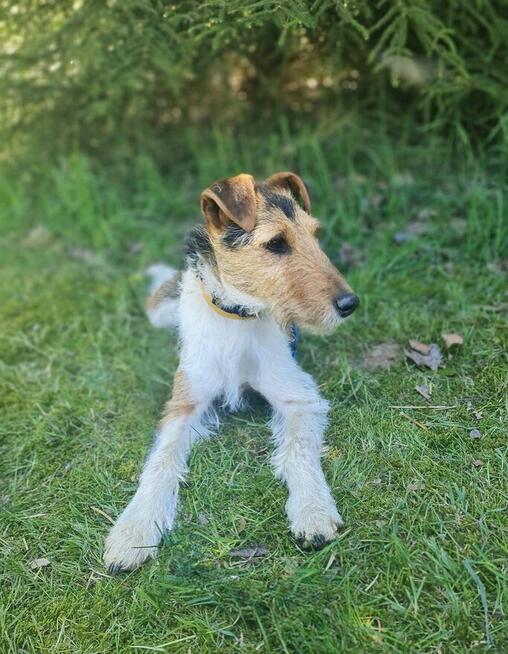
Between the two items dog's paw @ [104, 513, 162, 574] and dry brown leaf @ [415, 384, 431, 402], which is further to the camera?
dry brown leaf @ [415, 384, 431, 402]

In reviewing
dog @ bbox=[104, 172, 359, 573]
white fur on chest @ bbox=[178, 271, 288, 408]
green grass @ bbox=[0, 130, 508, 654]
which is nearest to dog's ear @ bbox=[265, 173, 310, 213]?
dog @ bbox=[104, 172, 359, 573]

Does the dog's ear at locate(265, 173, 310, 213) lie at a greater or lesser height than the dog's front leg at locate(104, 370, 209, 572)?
greater

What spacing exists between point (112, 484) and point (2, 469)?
0.75m

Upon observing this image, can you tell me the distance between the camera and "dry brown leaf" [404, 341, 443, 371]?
3.87 meters

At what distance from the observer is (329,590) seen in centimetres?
262

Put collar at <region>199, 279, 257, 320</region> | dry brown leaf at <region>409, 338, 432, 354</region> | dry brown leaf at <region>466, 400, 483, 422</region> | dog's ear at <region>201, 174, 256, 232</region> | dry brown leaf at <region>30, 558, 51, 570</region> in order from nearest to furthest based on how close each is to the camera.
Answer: dry brown leaf at <region>30, 558, 51, 570</region> → dog's ear at <region>201, 174, 256, 232</region> → dry brown leaf at <region>466, 400, 483, 422</region> → collar at <region>199, 279, 257, 320</region> → dry brown leaf at <region>409, 338, 432, 354</region>

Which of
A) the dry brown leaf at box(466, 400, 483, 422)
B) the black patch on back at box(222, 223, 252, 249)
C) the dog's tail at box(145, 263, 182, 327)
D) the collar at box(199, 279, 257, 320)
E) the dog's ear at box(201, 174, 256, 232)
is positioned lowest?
the dry brown leaf at box(466, 400, 483, 422)

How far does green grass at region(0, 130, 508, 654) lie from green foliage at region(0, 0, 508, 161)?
578mm

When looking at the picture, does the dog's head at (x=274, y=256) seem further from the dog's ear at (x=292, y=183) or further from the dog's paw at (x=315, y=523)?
the dog's paw at (x=315, y=523)

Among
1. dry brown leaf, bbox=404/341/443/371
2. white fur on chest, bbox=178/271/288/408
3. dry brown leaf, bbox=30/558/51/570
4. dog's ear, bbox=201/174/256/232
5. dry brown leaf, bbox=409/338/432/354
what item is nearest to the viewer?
dry brown leaf, bbox=30/558/51/570

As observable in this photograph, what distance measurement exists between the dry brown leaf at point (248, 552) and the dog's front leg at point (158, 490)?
38 cm

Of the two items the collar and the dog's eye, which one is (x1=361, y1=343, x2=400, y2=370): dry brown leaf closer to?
the collar

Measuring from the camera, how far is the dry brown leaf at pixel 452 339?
13.0 feet

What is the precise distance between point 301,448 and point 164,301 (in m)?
1.78
